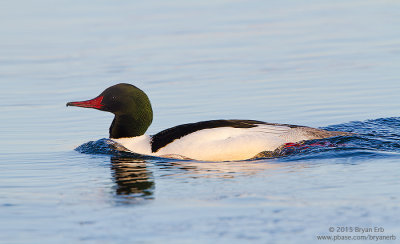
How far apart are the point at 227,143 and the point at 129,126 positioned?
63.6 inches

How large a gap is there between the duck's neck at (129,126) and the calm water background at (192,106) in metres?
0.59

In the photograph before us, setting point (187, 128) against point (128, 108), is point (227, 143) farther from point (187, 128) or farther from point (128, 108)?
point (128, 108)

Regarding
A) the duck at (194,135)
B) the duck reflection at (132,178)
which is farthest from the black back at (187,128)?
the duck reflection at (132,178)

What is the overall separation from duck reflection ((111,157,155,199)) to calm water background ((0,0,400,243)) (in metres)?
0.02

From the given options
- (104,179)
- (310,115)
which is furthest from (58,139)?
(310,115)

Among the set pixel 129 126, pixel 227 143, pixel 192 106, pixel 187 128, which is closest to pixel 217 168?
pixel 227 143

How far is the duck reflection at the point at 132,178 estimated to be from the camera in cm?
880

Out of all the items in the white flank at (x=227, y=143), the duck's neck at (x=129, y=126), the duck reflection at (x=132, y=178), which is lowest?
the duck reflection at (x=132, y=178)

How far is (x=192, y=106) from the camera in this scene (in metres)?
14.2

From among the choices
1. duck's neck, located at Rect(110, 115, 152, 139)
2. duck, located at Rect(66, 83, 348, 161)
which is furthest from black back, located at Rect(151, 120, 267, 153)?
duck's neck, located at Rect(110, 115, 152, 139)

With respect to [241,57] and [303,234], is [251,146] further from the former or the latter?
[241,57]

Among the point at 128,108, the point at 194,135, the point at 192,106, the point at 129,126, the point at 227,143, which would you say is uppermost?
the point at 192,106

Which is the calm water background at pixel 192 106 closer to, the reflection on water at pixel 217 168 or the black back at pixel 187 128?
the reflection on water at pixel 217 168

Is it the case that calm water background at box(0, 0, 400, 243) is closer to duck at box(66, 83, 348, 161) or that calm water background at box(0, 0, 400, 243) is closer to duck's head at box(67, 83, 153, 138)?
duck at box(66, 83, 348, 161)
